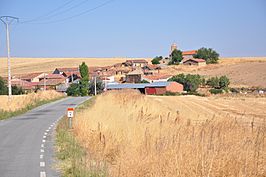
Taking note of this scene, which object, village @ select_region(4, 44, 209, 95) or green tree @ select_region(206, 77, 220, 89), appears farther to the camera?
green tree @ select_region(206, 77, 220, 89)

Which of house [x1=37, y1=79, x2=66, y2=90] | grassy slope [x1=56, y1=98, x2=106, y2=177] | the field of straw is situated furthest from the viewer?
house [x1=37, y1=79, x2=66, y2=90]

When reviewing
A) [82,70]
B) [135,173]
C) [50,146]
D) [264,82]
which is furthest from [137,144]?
[264,82]

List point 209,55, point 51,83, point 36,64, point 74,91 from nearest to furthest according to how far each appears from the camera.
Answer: point 74,91 < point 51,83 < point 209,55 < point 36,64

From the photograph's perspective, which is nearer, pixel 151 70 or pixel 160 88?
pixel 160 88

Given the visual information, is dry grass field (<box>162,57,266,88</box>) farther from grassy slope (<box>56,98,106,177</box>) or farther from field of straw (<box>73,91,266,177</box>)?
field of straw (<box>73,91,266,177</box>)

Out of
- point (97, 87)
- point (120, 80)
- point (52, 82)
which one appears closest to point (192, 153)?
point (97, 87)

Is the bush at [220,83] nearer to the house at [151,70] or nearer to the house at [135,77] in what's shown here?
the house at [135,77]

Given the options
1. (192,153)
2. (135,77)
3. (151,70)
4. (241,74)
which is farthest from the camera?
(151,70)

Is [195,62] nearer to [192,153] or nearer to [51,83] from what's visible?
[51,83]

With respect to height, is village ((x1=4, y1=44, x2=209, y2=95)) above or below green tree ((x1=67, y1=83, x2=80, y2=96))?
above

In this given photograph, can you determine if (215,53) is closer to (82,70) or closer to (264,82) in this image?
(264,82)

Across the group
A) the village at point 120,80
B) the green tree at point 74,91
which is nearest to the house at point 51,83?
the village at point 120,80

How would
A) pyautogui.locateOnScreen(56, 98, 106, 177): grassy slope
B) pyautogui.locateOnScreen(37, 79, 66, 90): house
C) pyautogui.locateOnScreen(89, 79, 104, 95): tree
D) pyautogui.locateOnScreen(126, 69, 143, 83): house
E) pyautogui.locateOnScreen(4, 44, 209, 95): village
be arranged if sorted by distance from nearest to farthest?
pyautogui.locateOnScreen(56, 98, 106, 177): grassy slope → pyautogui.locateOnScreen(89, 79, 104, 95): tree → pyautogui.locateOnScreen(4, 44, 209, 95): village → pyautogui.locateOnScreen(37, 79, 66, 90): house → pyautogui.locateOnScreen(126, 69, 143, 83): house

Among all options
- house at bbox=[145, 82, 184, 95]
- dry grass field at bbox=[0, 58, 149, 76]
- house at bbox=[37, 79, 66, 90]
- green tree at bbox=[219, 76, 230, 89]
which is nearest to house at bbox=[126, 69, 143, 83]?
house at bbox=[37, 79, 66, 90]
